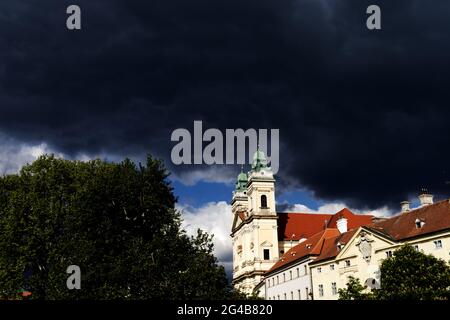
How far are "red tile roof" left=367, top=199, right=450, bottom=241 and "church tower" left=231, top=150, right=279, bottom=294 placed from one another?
186ft

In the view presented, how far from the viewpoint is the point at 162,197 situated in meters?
38.2

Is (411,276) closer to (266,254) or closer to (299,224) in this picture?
(266,254)

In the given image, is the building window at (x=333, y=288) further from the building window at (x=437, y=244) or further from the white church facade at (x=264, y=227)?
the white church facade at (x=264, y=227)

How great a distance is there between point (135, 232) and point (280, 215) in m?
104

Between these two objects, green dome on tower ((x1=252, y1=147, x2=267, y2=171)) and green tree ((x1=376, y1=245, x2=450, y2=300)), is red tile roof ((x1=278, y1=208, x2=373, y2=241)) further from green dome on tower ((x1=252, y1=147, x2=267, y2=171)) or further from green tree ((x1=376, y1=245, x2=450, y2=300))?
green tree ((x1=376, y1=245, x2=450, y2=300))

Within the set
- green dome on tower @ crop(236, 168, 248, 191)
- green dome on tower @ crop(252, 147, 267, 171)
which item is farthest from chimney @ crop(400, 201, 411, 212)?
green dome on tower @ crop(236, 168, 248, 191)

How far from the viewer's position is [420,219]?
62.9 meters

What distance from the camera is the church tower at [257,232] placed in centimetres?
12475

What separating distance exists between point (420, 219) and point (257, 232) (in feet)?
216

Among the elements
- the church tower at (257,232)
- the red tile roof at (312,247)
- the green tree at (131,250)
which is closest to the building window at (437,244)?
the red tile roof at (312,247)

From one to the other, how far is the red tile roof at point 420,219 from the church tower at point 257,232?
56711 millimetres

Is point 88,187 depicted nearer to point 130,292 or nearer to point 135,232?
point 135,232

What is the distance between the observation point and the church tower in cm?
12475
